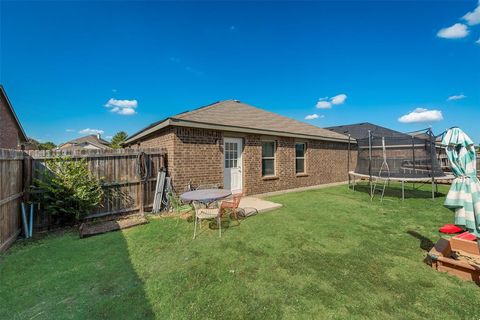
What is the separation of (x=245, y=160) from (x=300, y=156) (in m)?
3.80

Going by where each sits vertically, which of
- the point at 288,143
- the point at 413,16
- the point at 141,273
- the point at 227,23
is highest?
the point at 227,23

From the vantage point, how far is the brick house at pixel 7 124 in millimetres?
14018

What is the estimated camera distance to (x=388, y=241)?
408 centimetres

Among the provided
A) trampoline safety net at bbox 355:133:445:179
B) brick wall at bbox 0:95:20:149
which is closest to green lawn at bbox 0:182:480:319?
trampoline safety net at bbox 355:133:445:179

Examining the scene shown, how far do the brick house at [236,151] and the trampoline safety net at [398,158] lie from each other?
2.45m

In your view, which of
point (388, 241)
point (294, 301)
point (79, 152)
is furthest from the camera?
point (79, 152)

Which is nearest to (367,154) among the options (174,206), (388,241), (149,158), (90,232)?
(388,241)

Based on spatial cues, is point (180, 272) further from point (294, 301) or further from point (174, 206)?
point (174, 206)

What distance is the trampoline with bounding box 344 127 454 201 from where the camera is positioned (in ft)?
26.1

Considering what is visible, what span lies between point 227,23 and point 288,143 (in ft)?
23.9

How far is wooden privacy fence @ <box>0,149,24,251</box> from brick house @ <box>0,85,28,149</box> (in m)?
14.8

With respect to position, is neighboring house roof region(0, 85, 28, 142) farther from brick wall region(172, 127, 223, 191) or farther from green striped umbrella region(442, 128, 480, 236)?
green striped umbrella region(442, 128, 480, 236)

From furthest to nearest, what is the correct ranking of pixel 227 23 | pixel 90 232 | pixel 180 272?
pixel 227 23 → pixel 90 232 → pixel 180 272

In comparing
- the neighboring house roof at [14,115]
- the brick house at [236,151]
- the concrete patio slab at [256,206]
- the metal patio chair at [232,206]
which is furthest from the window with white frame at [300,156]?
the neighboring house roof at [14,115]
